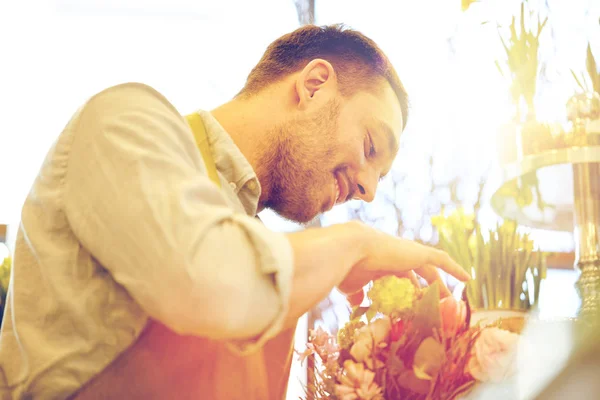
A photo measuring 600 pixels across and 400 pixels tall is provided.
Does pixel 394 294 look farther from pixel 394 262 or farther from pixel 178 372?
pixel 178 372

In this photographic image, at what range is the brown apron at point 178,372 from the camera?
88 centimetres

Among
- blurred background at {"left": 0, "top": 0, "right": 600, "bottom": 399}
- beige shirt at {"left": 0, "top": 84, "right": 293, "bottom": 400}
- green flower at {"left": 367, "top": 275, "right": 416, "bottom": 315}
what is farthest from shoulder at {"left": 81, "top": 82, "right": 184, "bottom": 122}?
blurred background at {"left": 0, "top": 0, "right": 600, "bottom": 399}

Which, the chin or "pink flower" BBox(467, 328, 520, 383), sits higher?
the chin

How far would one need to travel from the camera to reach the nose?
1.31 metres

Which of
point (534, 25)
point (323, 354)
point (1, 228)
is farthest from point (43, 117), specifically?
point (323, 354)

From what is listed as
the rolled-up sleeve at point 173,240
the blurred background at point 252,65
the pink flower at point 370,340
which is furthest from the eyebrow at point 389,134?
the blurred background at point 252,65

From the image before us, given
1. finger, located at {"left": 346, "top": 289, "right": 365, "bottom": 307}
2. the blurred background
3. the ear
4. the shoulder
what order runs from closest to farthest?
the shoulder, finger, located at {"left": 346, "top": 289, "right": 365, "bottom": 307}, the ear, the blurred background

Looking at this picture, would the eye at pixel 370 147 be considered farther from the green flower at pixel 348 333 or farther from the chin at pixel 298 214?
the green flower at pixel 348 333

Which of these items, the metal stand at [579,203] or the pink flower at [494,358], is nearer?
the pink flower at [494,358]

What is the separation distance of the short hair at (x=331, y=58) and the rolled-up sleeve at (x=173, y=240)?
61cm

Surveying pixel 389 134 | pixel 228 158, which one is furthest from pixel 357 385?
pixel 389 134

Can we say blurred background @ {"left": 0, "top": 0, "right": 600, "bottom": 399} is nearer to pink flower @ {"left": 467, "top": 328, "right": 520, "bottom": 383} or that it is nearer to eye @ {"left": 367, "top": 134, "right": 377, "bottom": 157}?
eye @ {"left": 367, "top": 134, "right": 377, "bottom": 157}

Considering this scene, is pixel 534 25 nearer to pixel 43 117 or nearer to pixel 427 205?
pixel 427 205

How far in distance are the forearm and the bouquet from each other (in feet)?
0.46
